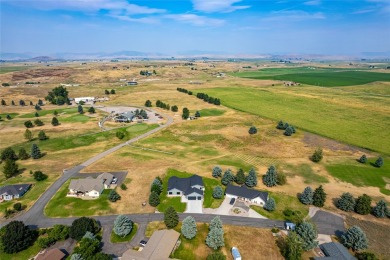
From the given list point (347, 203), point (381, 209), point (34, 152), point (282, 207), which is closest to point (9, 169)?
point (34, 152)

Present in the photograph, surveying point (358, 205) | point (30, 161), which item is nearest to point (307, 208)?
point (358, 205)

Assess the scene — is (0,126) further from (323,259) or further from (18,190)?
(323,259)

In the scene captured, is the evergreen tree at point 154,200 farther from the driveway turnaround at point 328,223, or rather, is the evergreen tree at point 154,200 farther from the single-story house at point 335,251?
the driveway turnaround at point 328,223

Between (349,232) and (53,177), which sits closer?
(349,232)

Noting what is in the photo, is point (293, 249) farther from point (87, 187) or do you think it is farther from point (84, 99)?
point (84, 99)

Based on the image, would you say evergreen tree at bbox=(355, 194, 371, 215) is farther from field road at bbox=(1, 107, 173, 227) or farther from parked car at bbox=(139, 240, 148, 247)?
field road at bbox=(1, 107, 173, 227)

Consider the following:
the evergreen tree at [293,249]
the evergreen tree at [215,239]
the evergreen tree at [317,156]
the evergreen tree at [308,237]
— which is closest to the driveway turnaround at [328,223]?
the evergreen tree at [308,237]

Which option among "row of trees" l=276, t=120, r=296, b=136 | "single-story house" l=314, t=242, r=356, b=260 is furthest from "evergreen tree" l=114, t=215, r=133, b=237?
"row of trees" l=276, t=120, r=296, b=136

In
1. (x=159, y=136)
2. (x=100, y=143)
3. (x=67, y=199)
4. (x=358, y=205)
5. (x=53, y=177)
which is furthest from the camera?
(x=159, y=136)

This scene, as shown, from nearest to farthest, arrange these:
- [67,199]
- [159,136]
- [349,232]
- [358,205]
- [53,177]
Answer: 1. [349,232]
2. [358,205]
3. [67,199]
4. [53,177]
5. [159,136]
